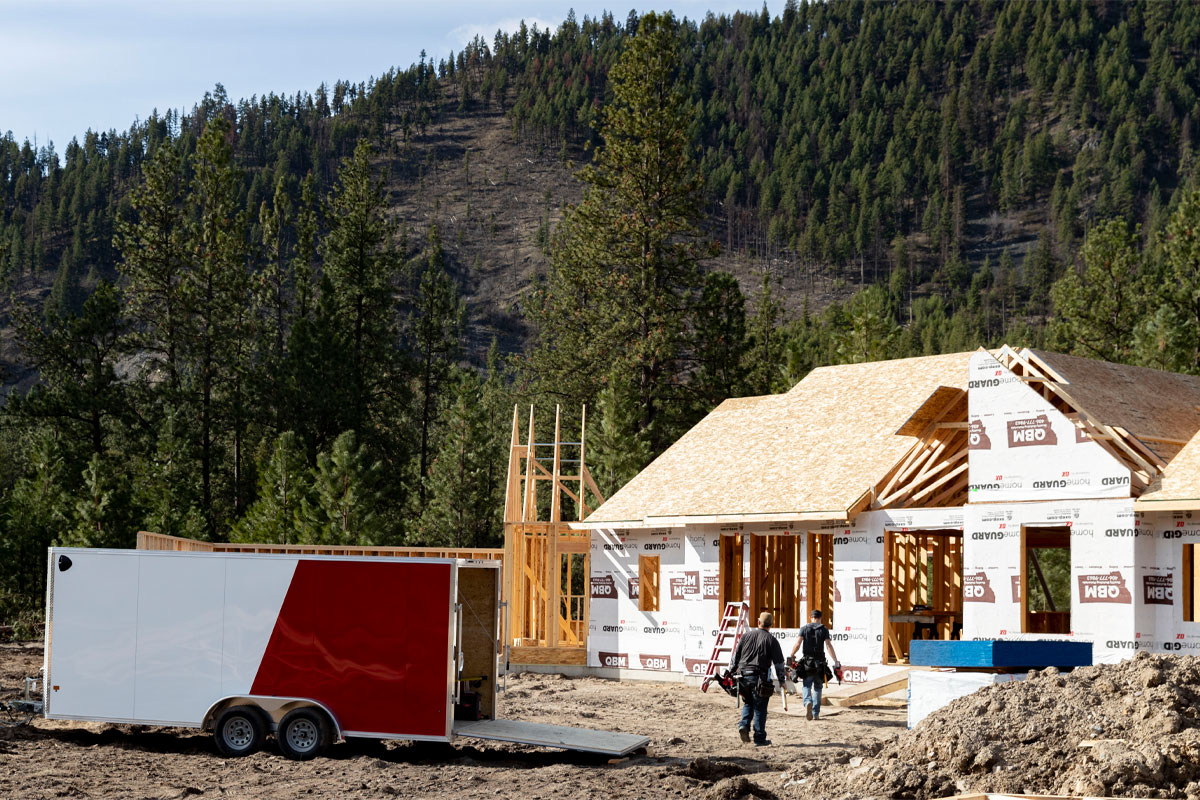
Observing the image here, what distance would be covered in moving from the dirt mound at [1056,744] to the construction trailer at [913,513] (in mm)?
4951

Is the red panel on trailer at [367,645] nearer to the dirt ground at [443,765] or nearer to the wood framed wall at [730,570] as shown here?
the dirt ground at [443,765]

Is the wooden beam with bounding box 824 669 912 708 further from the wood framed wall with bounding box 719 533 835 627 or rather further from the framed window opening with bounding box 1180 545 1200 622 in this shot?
the framed window opening with bounding box 1180 545 1200 622

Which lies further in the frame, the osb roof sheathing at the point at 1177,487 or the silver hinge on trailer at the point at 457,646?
the osb roof sheathing at the point at 1177,487

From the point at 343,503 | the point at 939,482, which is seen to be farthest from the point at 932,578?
the point at 343,503

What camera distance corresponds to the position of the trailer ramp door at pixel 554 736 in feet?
42.5

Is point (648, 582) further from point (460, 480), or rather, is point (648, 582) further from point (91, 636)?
point (460, 480)

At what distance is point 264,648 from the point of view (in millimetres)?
13031

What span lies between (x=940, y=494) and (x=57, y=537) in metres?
26.4

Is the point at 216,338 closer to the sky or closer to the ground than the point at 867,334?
closer to the ground

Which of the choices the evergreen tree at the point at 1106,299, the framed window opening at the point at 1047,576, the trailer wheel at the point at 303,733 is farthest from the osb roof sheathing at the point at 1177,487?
the evergreen tree at the point at 1106,299

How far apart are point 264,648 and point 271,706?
601 mm

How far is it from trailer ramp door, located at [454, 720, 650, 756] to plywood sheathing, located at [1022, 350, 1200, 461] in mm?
8174

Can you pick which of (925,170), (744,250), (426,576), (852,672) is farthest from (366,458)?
(925,170)

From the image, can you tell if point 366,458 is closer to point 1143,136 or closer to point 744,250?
point 744,250
